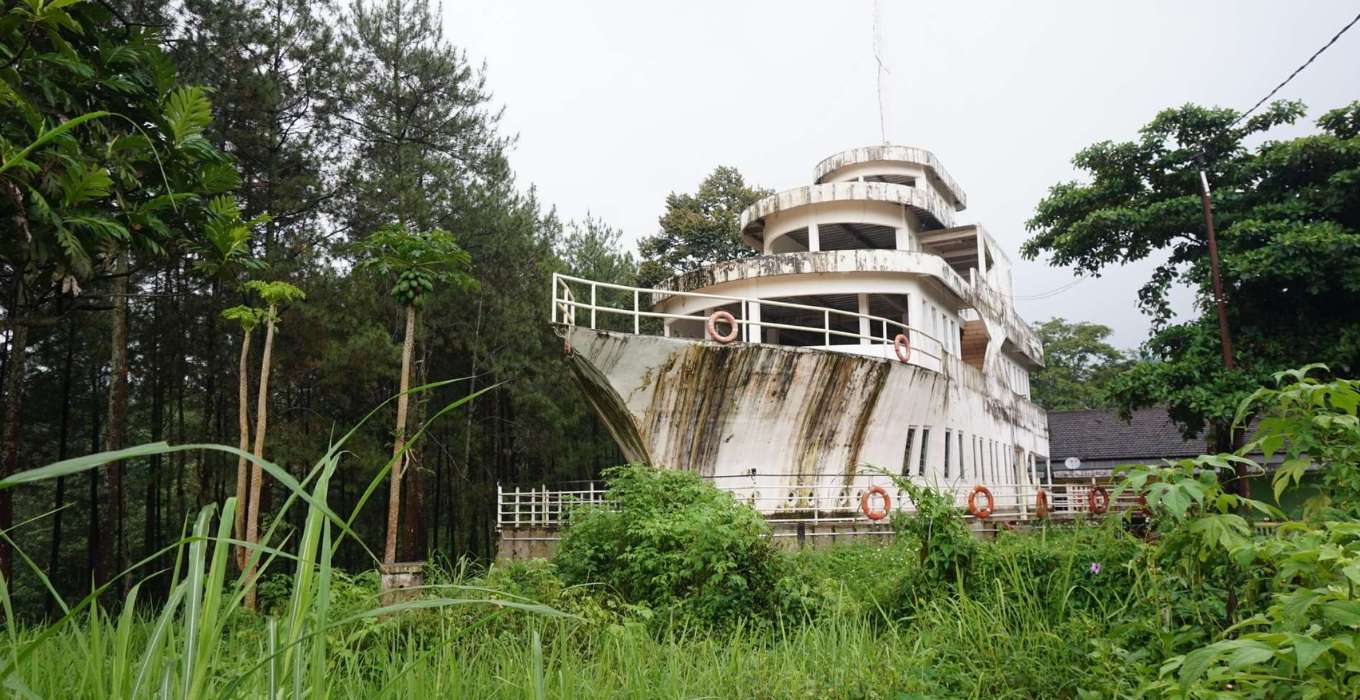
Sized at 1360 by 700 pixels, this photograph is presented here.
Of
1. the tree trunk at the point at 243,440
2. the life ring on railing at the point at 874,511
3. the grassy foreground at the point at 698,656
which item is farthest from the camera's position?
the life ring on railing at the point at 874,511

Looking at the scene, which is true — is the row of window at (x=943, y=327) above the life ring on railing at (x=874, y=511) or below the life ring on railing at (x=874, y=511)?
above

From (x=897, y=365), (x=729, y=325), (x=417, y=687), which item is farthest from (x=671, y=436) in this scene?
(x=417, y=687)

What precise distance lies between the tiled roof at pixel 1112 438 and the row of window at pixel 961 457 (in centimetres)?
1252

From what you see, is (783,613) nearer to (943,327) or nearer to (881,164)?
(943,327)

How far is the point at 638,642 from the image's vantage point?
515cm

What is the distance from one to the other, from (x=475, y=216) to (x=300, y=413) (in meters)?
6.67

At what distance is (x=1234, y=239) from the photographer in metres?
15.9

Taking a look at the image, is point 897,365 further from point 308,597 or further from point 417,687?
point 308,597

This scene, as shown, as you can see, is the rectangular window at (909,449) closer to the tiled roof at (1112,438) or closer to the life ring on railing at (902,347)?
the life ring on railing at (902,347)

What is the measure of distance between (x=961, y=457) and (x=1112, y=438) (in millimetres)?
21401

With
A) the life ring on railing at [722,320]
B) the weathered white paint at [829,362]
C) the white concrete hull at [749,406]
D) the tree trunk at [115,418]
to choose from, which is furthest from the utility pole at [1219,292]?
the tree trunk at [115,418]

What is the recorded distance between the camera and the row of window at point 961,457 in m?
17.1

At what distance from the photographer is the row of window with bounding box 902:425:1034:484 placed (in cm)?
1714

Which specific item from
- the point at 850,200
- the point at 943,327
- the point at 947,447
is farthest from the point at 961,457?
the point at 850,200
